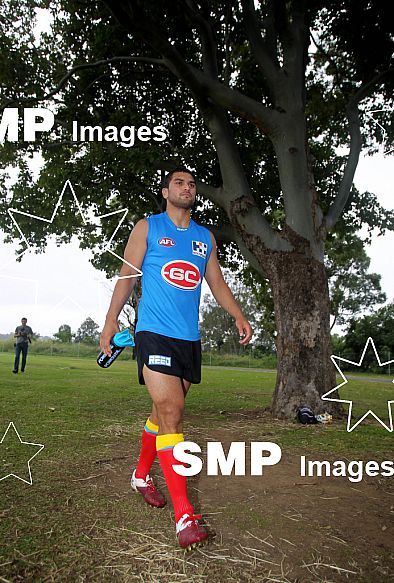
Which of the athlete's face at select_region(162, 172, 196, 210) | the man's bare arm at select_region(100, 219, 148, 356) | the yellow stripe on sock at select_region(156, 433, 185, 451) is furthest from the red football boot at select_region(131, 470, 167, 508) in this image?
the athlete's face at select_region(162, 172, 196, 210)

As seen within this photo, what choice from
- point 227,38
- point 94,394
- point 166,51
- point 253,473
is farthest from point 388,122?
point 253,473

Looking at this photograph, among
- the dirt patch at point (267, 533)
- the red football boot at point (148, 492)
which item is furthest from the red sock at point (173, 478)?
the red football boot at point (148, 492)

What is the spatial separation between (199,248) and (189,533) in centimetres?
205

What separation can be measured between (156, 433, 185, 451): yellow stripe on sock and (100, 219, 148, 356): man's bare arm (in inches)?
29.4

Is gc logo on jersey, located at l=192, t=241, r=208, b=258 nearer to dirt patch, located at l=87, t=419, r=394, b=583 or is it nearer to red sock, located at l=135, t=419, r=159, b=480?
red sock, located at l=135, t=419, r=159, b=480

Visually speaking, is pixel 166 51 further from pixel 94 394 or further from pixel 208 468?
pixel 94 394

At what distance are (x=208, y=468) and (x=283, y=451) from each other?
56.1 inches

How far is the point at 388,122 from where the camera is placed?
A: 13.3 m

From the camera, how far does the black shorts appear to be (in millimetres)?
3490

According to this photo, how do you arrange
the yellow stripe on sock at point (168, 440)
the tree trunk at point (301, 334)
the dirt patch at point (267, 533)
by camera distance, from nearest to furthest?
the dirt patch at point (267, 533) → the yellow stripe on sock at point (168, 440) → the tree trunk at point (301, 334)

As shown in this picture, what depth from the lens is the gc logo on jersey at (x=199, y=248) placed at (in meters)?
3.85

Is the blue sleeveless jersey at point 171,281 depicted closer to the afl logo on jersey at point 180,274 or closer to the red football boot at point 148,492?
the afl logo on jersey at point 180,274

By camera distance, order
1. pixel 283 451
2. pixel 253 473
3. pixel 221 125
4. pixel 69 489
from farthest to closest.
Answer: pixel 221 125, pixel 283 451, pixel 253 473, pixel 69 489

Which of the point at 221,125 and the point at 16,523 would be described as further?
the point at 221,125
